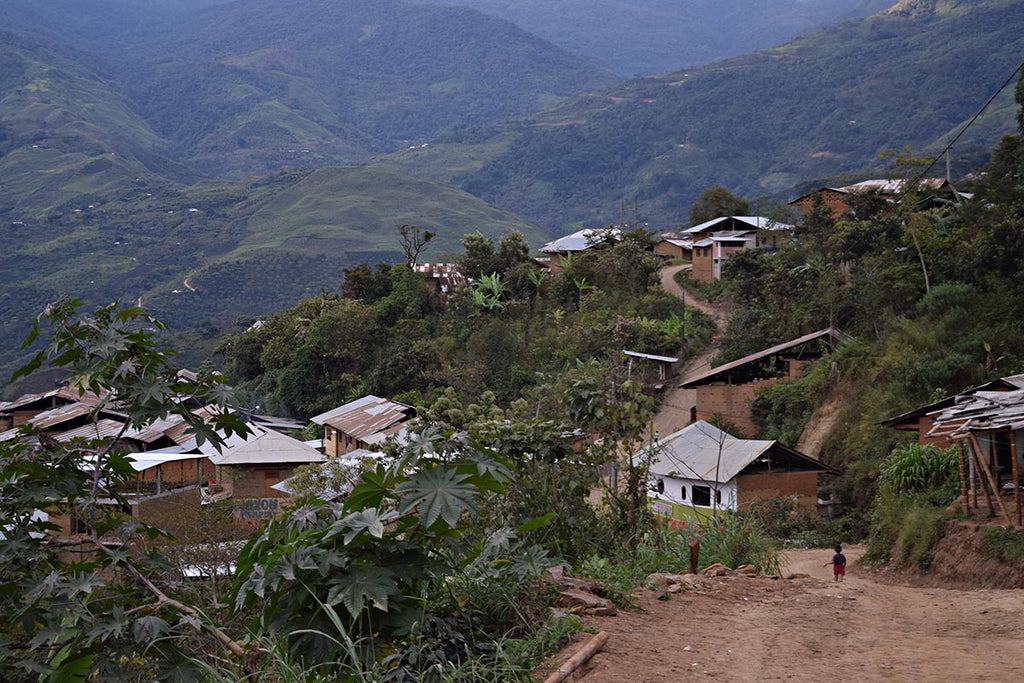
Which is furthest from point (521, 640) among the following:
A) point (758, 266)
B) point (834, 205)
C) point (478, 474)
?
point (834, 205)

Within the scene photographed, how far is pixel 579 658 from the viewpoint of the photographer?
15.3 feet

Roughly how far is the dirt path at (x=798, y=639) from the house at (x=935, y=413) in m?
9.29

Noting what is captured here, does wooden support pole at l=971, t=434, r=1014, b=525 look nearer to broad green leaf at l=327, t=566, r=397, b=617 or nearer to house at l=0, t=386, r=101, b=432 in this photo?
broad green leaf at l=327, t=566, r=397, b=617

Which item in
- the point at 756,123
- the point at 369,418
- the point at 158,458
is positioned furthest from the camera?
the point at 756,123

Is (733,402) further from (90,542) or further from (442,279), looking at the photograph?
(90,542)

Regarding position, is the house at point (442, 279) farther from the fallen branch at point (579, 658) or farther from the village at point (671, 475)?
the fallen branch at point (579, 658)

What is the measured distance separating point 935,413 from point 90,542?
46.3ft

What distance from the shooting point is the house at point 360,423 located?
32531 millimetres

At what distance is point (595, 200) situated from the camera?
151 m

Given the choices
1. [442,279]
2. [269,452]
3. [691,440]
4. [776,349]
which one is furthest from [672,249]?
[269,452]

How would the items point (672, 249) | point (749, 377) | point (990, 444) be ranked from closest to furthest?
point (990, 444)
point (749, 377)
point (672, 249)

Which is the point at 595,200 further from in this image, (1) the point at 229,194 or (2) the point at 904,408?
(2) the point at 904,408

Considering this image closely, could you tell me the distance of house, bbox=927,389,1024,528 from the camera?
12.3 metres

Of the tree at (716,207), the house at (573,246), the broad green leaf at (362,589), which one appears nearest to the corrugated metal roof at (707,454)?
the broad green leaf at (362,589)
